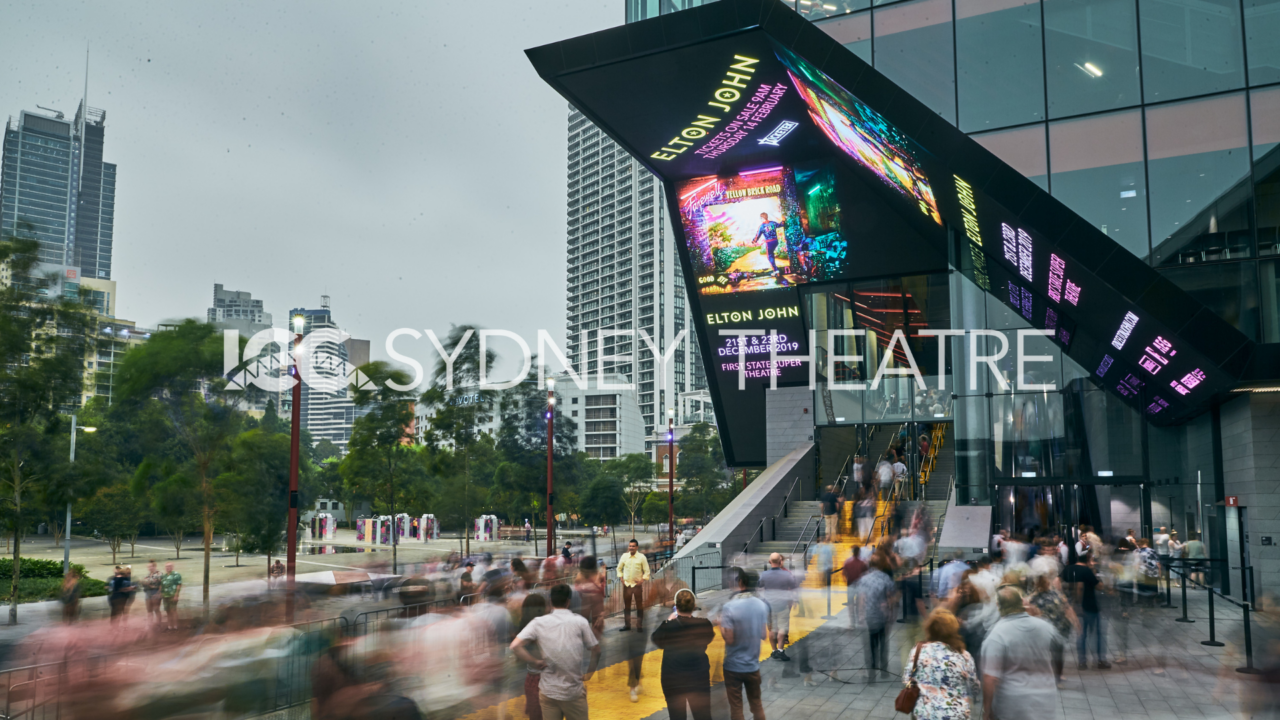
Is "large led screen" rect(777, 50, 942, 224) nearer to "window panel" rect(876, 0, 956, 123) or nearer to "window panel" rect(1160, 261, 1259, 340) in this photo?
"window panel" rect(876, 0, 956, 123)

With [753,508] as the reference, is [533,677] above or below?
below

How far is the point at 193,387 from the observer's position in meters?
27.5

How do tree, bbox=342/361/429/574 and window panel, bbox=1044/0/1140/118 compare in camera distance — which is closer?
window panel, bbox=1044/0/1140/118

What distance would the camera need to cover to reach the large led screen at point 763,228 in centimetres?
3091

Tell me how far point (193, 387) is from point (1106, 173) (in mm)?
25546

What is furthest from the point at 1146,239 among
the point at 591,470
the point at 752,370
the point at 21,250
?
the point at 591,470

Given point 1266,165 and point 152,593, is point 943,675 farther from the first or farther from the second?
point 152,593

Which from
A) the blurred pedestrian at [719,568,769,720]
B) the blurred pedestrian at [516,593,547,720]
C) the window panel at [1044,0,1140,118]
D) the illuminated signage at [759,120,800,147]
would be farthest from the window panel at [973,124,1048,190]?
the blurred pedestrian at [516,593,547,720]

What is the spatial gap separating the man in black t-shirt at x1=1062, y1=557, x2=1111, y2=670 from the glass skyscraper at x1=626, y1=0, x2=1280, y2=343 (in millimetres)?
6852

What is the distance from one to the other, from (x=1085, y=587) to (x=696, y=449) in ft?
212

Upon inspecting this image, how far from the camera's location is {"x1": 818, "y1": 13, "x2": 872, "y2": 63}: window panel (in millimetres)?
21297

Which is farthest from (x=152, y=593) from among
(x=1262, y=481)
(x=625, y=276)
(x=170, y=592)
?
(x=625, y=276)

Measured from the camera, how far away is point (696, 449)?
75750mm

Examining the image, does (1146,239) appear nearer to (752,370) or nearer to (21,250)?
(752,370)
